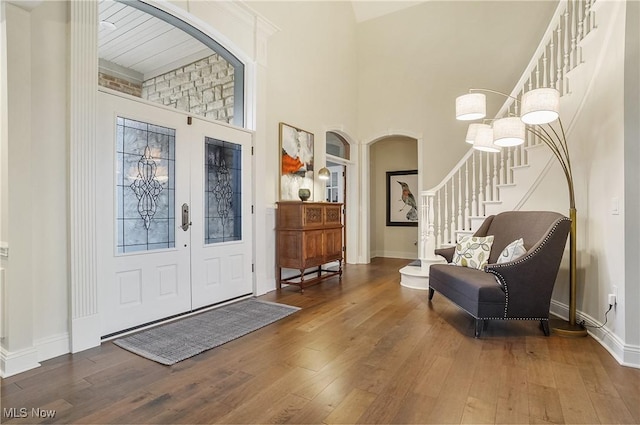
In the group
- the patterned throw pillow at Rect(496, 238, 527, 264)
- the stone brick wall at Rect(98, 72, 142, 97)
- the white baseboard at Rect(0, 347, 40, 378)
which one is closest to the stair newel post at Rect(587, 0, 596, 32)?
the patterned throw pillow at Rect(496, 238, 527, 264)

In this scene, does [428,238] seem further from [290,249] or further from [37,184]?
[37,184]

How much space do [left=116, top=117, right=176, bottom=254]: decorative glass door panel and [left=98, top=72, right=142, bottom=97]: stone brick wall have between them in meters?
1.23

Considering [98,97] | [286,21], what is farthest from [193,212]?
[286,21]

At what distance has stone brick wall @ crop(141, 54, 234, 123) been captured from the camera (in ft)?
14.0

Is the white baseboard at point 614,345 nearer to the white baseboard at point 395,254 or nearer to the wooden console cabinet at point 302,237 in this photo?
the wooden console cabinet at point 302,237

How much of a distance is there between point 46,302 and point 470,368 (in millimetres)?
3092

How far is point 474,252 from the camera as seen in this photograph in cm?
368

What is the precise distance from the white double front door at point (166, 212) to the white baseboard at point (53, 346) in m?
0.29

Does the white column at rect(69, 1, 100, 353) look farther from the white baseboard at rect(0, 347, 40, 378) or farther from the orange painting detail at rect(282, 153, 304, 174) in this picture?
the orange painting detail at rect(282, 153, 304, 174)

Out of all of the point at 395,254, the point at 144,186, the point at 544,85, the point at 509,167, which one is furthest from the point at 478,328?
the point at 395,254

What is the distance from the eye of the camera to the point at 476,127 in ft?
12.4

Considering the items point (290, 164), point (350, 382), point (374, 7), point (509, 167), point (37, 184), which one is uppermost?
point (374, 7)

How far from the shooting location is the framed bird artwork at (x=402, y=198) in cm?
754

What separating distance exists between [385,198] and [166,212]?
217 inches
